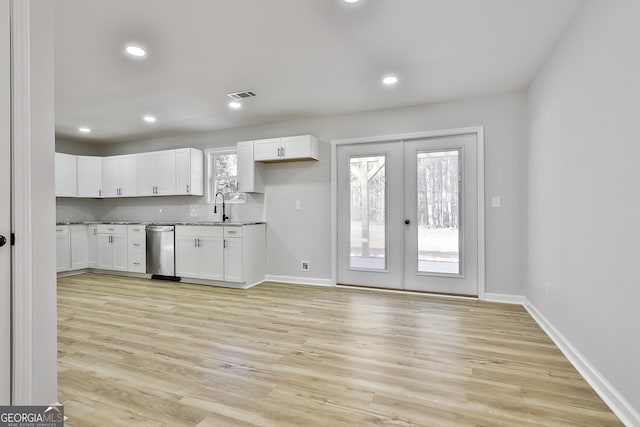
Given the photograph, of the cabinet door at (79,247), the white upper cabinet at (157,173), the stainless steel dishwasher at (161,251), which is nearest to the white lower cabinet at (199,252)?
the stainless steel dishwasher at (161,251)

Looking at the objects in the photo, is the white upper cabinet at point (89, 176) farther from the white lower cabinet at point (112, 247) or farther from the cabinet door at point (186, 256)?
the cabinet door at point (186, 256)

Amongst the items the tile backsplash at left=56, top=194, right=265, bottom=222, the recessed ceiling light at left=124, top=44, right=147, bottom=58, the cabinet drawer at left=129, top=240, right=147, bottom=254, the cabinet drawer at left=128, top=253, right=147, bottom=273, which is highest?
the recessed ceiling light at left=124, top=44, right=147, bottom=58

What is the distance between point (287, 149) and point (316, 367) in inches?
118

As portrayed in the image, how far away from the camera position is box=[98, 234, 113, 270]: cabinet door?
5352 millimetres

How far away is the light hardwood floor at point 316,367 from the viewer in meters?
1.59

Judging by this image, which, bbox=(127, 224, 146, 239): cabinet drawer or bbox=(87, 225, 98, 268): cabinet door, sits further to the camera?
bbox=(87, 225, 98, 268): cabinet door

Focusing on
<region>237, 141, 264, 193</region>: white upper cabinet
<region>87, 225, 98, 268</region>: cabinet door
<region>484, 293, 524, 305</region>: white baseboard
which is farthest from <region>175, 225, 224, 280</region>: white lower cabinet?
<region>484, 293, 524, 305</region>: white baseboard

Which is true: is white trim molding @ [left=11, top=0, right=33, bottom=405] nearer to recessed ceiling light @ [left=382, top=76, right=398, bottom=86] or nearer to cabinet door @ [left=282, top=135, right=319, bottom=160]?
recessed ceiling light @ [left=382, top=76, right=398, bottom=86]

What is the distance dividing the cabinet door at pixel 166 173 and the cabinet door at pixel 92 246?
1404 mm

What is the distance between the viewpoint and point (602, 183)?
1783 mm

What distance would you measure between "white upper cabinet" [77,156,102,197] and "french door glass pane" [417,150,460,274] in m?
5.76

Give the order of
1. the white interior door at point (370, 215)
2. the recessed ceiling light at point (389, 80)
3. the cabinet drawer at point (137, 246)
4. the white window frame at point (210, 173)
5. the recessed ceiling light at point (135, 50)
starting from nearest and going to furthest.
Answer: the recessed ceiling light at point (135, 50), the recessed ceiling light at point (389, 80), the white interior door at point (370, 215), the cabinet drawer at point (137, 246), the white window frame at point (210, 173)

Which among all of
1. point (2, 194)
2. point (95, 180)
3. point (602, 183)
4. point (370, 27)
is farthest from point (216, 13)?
point (95, 180)

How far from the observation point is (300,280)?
15.0ft
